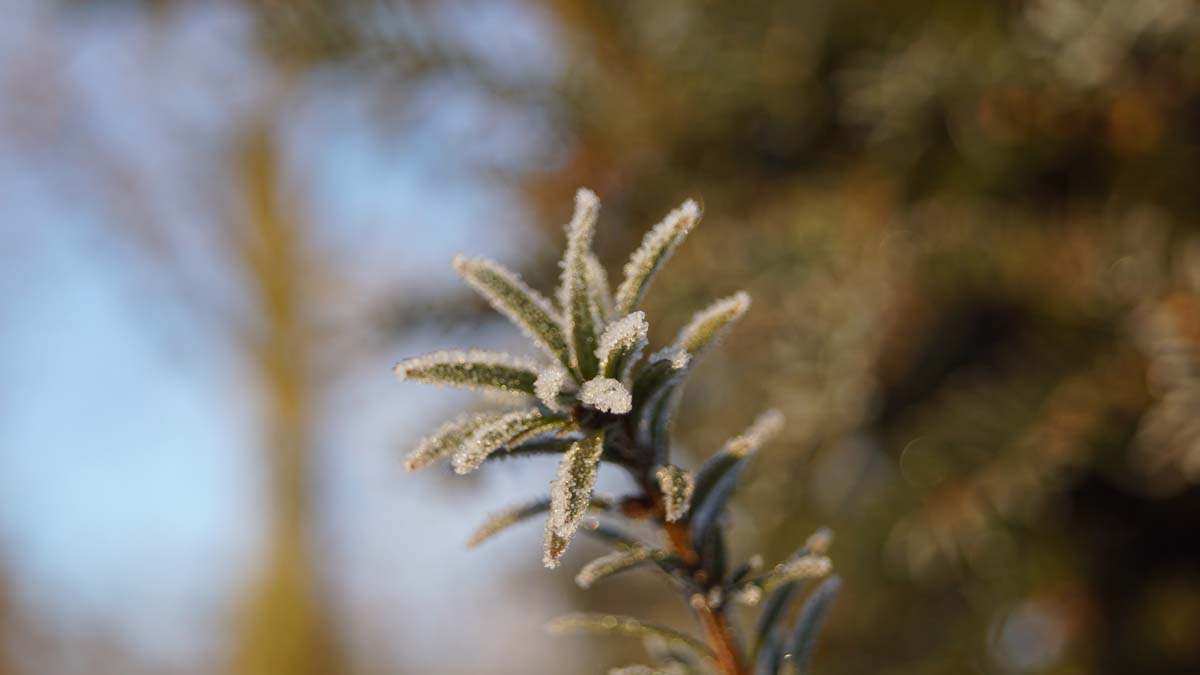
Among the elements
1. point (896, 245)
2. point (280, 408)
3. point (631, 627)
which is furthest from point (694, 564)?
point (280, 408)

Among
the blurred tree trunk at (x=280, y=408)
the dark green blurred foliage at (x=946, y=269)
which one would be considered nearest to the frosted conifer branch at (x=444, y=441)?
the dark green blurred foliage at (x=946, y=269)

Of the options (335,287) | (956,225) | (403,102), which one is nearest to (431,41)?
(403,102)

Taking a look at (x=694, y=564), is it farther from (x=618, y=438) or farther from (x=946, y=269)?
(x=946, y=269)

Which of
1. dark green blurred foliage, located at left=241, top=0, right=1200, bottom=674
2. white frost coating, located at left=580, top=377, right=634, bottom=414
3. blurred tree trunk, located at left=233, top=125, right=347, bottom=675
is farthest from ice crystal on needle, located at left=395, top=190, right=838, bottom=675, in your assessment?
blurred tree trunk, located at left=233, top=125, right=347, bottom=675

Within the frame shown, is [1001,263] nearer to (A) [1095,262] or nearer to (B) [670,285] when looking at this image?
(A) [1095,262]

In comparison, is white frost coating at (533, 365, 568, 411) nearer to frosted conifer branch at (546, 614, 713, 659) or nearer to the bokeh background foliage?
frosted conifer branch at (546, 614, 713, 659)

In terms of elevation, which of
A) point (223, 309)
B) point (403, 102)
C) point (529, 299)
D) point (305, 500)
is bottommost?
point (529, 299)

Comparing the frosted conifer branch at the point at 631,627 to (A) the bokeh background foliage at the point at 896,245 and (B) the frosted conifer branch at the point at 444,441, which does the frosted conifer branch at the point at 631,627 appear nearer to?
(B) the frosted conifer branch at the point at 444,441
